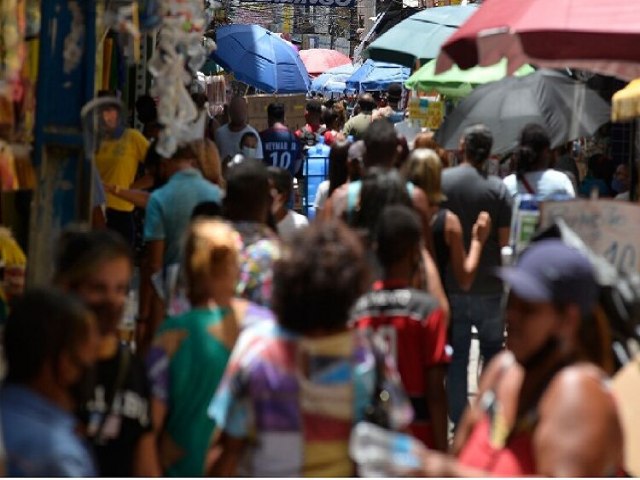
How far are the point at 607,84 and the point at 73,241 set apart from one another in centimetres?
1041

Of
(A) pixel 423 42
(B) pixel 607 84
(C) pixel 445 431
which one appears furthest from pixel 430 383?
(B) pixel 607 84

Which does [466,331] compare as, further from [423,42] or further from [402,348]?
[423,42]

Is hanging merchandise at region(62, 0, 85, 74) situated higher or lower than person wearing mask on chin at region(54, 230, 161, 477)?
higher

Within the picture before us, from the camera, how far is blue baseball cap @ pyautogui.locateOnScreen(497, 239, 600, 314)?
358 cm

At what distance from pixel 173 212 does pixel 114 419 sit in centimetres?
314

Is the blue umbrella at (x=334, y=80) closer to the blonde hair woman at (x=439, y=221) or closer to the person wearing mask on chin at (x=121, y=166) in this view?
the person wearing mask on chin at (x=121, y=166)

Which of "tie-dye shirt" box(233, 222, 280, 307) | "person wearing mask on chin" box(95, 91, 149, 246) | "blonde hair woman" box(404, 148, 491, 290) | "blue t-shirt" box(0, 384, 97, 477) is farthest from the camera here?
"person wearing mask on chin" box(95, 91, 149, 246)

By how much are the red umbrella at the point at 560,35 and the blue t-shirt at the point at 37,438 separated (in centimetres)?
350

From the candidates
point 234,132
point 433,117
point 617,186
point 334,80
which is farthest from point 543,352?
point 334,80

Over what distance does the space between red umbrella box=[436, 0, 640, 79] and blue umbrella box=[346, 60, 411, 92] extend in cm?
1888

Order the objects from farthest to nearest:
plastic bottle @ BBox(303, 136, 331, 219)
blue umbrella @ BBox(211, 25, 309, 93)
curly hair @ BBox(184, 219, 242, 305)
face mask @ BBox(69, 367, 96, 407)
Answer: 1. blue umbrella @ BBox(211, 25, 309, 93)
2. plastic bottle @ BBox(303, 136, 331, 219)
3. curly hair @ BBox(184, 219, 242, 305)
4. face mask @ BBox(69, 367, 96, 407)

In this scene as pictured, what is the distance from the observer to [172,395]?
4.43 meters

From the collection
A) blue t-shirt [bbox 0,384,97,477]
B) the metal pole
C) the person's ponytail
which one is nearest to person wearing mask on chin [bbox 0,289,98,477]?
blue t-shirt [bbox 0,384,97,477]

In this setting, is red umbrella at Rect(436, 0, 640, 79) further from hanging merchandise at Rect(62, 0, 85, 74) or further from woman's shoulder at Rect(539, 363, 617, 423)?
woman's shoulder at Rect(539, 363, 617, 423)
